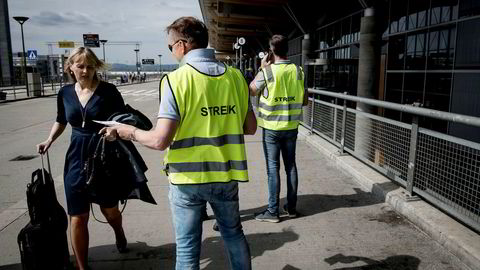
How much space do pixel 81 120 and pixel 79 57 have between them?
1.60ft

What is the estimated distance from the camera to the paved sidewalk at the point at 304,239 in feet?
10.7

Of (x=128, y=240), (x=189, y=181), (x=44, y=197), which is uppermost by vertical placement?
(x=189, y=181)

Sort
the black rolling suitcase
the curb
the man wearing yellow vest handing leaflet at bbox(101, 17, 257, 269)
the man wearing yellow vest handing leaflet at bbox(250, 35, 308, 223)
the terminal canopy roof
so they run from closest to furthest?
1. the man wearing yellow vest handing leaflet at bbox(101, 17, 257, 269)
2. the black rolling suitcase
3. the curb
4. the man wearing yellow vest handing leaflet at bbox(250, 35, 308, 223)
5. the terminal canopy roof

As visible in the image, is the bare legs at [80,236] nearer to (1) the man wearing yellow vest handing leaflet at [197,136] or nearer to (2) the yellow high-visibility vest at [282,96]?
(1) the man wearing yellow vest handing leaflet at [197,136]

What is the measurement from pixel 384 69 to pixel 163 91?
33.2ft

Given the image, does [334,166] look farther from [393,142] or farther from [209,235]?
[209,235]

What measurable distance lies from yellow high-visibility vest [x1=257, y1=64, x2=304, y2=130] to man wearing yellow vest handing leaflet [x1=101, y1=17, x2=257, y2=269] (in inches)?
67.5

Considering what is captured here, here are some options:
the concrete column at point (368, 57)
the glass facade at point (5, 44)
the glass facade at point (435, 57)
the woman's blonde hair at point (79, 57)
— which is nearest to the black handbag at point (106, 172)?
the woman's blonde hair at point (79, 57)

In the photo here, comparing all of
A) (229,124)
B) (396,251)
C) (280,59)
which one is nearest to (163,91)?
(229,124)

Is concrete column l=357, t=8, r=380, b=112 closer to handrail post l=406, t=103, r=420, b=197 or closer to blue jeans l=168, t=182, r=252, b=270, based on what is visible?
handrail post l=406, t=103, r=420, b=197

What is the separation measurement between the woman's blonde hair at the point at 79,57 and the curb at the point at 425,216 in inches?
130

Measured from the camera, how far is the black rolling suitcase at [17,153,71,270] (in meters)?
2.76

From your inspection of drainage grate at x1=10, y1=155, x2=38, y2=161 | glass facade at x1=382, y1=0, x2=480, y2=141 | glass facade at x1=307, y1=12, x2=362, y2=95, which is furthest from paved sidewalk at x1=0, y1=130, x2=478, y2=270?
glass facade at x1=307, y1=12, x2=362, y2=95

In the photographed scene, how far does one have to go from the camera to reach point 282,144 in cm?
412
